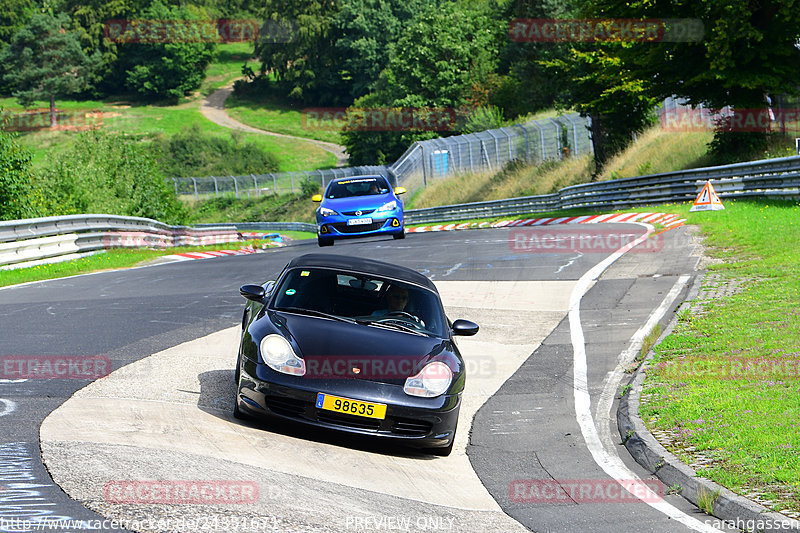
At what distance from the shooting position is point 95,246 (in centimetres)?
2461

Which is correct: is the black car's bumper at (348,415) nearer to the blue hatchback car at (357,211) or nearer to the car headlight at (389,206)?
the blue hatchback car at (357,211)

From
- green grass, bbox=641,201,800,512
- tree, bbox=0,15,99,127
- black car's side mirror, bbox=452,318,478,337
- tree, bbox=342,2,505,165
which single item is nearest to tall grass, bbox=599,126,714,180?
green grass, bbox=641,201,800,512

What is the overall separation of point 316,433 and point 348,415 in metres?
0.59

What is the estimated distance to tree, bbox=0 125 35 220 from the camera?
26.3m

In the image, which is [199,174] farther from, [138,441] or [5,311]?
[138,441]

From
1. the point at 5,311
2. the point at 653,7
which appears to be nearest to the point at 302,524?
the point at 5,311

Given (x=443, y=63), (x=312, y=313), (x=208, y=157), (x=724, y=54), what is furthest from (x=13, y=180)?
(x=208, y=157)

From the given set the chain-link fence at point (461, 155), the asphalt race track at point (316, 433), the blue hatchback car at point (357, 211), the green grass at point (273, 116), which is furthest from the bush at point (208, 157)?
the asphalt race track at point (316, 433)

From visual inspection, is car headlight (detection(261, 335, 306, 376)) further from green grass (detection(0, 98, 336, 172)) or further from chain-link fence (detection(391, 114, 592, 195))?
green grass (detection(0, 98, 336, 172))

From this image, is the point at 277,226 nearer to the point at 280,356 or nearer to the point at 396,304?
the point at 396,304

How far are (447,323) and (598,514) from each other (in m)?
2.94

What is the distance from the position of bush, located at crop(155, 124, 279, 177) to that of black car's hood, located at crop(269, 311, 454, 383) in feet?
294

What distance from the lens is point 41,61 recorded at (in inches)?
4437

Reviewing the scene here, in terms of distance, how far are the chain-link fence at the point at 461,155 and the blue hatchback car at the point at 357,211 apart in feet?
73.3
